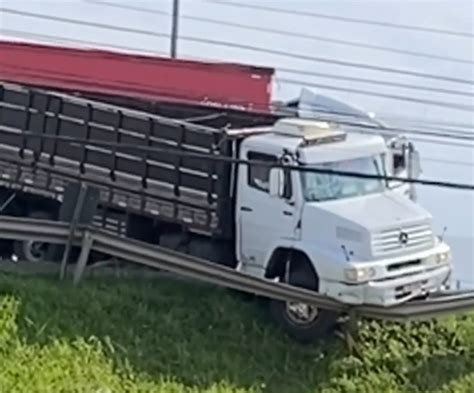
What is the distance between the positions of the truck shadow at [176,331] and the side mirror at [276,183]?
4.38 feet

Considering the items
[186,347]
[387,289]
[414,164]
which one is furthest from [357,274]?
[414,164]

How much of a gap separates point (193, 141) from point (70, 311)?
Result: 121 inches

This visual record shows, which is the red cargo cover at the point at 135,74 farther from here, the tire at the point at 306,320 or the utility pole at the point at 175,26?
the tire at the point at 306,320

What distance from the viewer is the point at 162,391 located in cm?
1307

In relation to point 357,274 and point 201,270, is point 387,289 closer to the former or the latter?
point 357,274

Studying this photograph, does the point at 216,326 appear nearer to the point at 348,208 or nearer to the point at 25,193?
the point at 348,208

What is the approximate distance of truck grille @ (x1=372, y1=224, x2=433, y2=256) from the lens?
14.9 meters

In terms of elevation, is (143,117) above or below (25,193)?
above

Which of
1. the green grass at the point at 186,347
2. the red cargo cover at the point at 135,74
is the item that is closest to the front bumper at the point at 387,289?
the green grass at the point at 186,347

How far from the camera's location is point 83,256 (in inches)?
588

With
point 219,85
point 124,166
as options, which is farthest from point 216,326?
point 219,85

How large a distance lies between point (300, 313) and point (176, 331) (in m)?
1.53

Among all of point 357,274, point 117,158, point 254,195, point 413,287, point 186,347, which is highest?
point 117,158

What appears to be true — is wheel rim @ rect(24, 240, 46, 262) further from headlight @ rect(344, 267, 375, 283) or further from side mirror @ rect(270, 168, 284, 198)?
headlight @ rect(344, 267, 375, 283)
